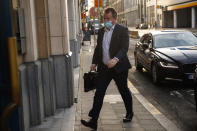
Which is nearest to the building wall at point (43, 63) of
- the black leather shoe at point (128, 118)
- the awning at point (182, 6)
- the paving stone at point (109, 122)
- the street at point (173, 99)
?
the paving stone at point (109, 122)

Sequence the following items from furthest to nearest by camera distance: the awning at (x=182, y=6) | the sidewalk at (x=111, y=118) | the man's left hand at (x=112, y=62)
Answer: the awning at (x=182, y=6)
the sidewalk at (x=111, y=118)
the man's left hand at (x=112, y=62)

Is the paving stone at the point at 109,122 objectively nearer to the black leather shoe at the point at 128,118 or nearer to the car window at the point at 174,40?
the black leather shoe at the point at 128,118

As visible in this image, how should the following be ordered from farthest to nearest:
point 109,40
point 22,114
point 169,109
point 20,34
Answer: point 169,109
point 109,40
point 20,34
point 22,114

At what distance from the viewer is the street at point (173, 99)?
5613 mm

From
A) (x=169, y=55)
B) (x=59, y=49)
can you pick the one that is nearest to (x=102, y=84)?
(x=59, y=49)

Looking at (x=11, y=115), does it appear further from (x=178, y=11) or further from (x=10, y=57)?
(x=178, y=11)

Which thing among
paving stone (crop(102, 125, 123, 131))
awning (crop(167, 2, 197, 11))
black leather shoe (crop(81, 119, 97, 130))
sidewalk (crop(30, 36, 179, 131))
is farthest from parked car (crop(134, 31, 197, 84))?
awning (crop(167, 2, 197, 11))

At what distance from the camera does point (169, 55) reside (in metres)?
8.35

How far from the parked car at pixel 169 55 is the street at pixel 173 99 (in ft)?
1.11

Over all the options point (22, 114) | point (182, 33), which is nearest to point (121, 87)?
point (22, 114)

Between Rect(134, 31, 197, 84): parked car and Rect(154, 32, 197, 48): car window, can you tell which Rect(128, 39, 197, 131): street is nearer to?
Rect(134, 31, 197, 84): parked car

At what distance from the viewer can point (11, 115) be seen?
1869 millimetres

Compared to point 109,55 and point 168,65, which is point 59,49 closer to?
point 109,55

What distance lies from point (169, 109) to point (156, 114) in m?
0.57
